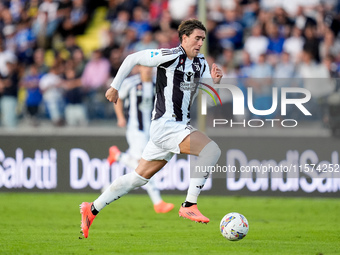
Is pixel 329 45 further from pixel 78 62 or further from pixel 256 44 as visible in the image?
pixel 78 62

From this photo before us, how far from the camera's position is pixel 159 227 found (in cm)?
960

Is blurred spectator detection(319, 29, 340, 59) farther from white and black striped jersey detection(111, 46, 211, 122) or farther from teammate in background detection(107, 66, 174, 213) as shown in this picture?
white and black striped jersey detection(111, 46, 211, 122)

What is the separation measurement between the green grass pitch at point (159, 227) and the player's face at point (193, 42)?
2.11 metres

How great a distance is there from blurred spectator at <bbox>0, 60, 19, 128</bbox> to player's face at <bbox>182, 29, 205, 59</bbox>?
6.71 meters

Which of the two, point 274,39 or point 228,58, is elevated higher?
point 274,39

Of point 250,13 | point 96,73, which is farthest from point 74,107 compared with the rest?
point 250,13

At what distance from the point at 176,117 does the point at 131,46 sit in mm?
8900

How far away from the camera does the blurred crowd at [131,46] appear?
13914 mm

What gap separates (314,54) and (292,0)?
95.1 inches

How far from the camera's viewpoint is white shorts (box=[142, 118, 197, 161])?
313 inches

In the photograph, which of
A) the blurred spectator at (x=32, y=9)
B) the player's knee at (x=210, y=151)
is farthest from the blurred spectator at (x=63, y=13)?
the player's knee at (x=210, y=151)

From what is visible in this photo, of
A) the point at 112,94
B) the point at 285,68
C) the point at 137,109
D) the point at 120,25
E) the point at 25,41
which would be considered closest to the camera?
the point at 112,94

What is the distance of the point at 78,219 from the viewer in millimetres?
10523

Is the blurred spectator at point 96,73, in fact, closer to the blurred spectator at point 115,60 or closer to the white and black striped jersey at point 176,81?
the blurred spectator at point 115,60
